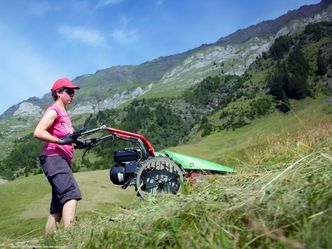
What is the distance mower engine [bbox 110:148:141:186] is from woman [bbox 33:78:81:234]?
0.72 metres

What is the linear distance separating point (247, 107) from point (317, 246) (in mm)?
154358

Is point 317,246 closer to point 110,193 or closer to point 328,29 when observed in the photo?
point 110,193

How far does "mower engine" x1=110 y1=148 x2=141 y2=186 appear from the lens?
805cm

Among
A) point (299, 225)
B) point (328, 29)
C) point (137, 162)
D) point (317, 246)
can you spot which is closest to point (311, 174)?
point (299, 225)

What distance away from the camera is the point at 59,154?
25.8ft

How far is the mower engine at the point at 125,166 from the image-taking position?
26.4 ft

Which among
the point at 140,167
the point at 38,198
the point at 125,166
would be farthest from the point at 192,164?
the point at 38,198

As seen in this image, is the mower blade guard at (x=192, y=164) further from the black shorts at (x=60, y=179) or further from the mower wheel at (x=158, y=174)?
the black shorts at (x=60, y=179)

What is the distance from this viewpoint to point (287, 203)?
3492 millimetres

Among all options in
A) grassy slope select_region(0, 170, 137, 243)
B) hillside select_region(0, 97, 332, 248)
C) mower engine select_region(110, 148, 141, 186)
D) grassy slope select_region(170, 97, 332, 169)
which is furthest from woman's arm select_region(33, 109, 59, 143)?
grassy slope select_region(0, 170, 137, 243)

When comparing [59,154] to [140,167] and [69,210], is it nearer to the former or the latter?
[69,210]

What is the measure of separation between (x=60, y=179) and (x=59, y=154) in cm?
46

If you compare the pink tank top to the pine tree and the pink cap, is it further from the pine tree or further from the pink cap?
the pine tree

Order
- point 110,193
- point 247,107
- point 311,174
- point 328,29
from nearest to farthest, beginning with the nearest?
point 311,174 < point 110,193 < point 247,107 < point 328,29
